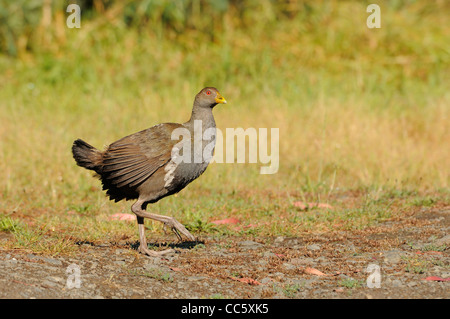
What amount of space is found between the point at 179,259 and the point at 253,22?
8.99 metres

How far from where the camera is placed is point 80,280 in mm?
5266

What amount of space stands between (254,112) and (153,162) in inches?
199

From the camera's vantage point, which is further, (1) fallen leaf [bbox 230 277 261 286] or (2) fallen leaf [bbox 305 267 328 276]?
(2) fallen leaf [bbox 305 267 328 276]

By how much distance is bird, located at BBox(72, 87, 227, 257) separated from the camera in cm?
622

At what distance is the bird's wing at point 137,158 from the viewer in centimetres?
627

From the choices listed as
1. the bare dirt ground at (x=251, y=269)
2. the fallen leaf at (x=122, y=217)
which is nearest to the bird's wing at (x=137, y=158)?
the bare dirt ground at (x=251, y=269)

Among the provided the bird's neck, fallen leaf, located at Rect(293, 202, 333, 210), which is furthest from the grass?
the bird's neck

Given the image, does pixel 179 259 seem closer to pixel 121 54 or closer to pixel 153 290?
pixel 153 290

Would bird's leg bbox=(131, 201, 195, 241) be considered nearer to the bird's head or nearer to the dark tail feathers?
the dark tail feathers

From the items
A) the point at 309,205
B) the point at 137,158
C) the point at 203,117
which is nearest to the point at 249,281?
the point at 137,158

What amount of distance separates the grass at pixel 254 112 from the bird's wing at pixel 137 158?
0.76m
